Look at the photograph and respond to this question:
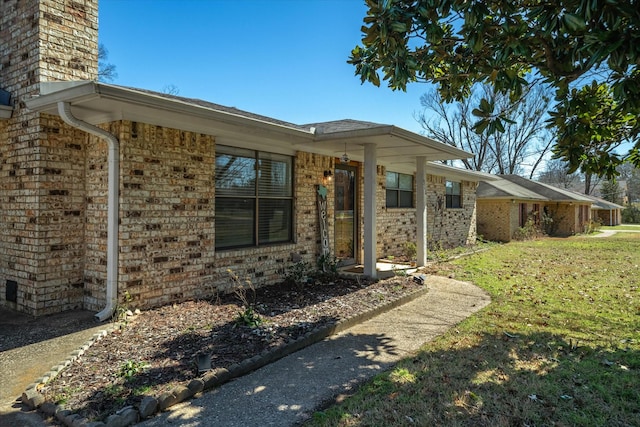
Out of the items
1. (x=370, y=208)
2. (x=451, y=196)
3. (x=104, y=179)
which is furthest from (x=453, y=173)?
(x=104, y=179)

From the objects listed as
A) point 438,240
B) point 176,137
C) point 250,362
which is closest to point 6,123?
point 176,137

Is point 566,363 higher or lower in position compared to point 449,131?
lower

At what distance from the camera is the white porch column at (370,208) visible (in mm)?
Result: 7906

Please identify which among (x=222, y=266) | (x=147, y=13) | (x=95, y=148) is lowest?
(x=222, y=266)

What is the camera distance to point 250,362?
12.9 feet

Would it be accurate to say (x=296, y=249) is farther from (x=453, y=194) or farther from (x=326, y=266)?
(x=453, y=194)

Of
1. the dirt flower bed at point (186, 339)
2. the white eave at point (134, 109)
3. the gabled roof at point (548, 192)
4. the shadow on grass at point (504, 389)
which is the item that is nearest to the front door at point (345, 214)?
the dirt flower bed at point (186, 339)

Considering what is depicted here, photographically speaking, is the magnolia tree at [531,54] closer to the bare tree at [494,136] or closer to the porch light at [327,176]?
the porch light at [327,176]

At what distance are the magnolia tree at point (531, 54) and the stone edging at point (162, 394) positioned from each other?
3.22 metres

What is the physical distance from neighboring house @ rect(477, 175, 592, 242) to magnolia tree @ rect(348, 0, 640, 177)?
49.1 ft

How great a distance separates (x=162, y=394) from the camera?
3.22 m

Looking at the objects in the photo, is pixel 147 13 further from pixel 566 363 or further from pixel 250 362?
pixel 566 363

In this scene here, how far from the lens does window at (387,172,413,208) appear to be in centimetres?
1158

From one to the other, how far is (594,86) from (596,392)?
342cm
